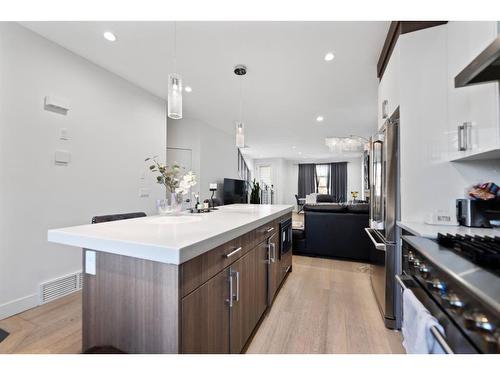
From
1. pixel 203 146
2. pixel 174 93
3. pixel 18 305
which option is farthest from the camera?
pixel 203 146

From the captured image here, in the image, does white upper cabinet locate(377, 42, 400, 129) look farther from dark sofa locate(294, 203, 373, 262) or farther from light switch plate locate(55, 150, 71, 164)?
light switch plate locate(55, 150, 71, 164)

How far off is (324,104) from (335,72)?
45.4 inches

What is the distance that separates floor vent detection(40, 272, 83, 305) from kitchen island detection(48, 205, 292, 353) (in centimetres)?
155

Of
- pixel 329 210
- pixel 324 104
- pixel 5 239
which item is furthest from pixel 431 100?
pixel 5 239

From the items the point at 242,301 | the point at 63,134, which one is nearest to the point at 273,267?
the point at 242,301

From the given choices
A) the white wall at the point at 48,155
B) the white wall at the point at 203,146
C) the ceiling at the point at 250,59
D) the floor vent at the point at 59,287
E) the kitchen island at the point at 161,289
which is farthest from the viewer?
the white wall at the point at 203,146

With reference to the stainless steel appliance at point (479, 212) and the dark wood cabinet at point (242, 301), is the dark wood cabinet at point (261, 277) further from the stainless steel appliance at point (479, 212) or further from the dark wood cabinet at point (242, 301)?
the stainless steel appliance at point (479, 212)

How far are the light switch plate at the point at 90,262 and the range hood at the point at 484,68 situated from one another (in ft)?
6.68

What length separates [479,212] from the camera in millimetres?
1480

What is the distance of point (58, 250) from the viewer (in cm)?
232

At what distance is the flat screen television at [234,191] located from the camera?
19.0 feet

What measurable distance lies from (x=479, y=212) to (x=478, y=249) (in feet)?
2.92

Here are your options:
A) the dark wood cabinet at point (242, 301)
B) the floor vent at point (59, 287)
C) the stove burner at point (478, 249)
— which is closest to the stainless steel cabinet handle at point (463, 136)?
the stove burner at point (478, 249)

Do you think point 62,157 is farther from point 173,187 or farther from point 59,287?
point 173,187
